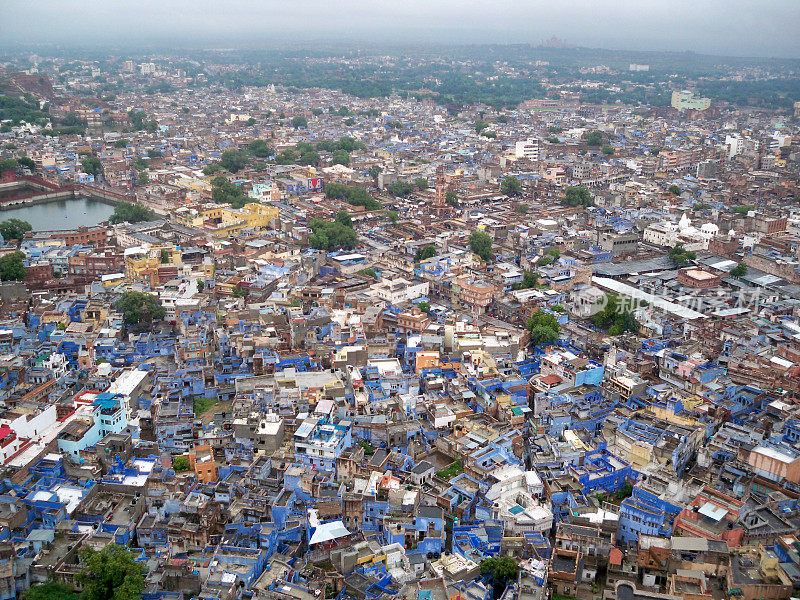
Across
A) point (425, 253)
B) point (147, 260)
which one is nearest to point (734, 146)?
point (425, 253)

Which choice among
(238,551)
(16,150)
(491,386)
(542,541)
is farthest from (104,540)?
(16,150)

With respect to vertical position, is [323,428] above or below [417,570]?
above

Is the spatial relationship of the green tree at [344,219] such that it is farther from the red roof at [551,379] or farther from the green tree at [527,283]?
the red roof at [551,379]

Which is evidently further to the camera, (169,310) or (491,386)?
(169,310)

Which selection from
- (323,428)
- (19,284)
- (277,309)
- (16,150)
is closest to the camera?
(323,428)

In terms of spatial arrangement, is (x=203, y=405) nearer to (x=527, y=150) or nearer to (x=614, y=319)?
(x=614, y=319)

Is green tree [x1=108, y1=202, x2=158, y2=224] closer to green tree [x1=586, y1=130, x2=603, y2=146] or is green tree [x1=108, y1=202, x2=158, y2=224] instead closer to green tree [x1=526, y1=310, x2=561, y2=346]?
green tree [x1=526, y1=310, x2=561, y2=346]

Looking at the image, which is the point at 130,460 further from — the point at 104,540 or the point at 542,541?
the point at 542,541
